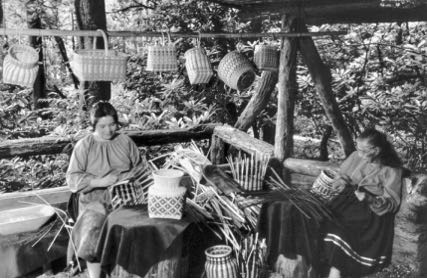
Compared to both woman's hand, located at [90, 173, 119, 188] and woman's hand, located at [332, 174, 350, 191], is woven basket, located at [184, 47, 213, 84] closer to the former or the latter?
woman's hand, located at [90, 173, 119, 188]

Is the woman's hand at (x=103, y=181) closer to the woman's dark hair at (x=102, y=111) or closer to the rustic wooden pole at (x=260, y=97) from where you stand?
the woman's dark hair at (x=102, y=111)

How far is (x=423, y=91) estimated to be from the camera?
5.42 metres

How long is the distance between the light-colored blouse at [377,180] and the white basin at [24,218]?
249 cm

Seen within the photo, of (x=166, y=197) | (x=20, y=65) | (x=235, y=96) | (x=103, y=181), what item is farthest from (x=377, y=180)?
(x=235, y=96)

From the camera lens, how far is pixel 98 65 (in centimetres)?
311

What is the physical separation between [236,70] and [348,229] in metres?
1.64

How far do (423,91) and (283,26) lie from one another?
223cm

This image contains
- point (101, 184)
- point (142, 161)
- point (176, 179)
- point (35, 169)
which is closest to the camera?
point (176, 179)

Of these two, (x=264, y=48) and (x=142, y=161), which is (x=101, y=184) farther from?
(x=264, y=48)

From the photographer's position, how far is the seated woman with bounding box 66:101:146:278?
3412 millimetres

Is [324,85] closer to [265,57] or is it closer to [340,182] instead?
[265,57]

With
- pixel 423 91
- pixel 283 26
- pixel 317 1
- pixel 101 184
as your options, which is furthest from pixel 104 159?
pixel 423 91

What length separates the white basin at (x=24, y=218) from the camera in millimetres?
3449

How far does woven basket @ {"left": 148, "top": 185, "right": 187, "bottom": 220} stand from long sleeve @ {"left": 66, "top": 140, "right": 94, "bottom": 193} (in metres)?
0.75
